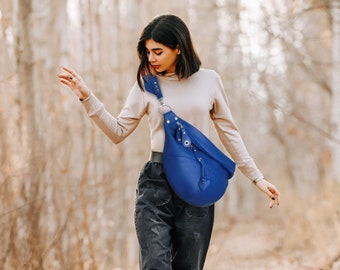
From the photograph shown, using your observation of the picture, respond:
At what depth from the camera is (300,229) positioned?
13.1 m

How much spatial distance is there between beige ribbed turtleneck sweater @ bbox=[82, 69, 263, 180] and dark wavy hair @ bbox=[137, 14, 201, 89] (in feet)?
0.21

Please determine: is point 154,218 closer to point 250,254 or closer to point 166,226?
point 166,226

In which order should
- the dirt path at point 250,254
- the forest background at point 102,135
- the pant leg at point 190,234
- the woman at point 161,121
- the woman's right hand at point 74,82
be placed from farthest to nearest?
the dirt path at point 250,254 < the forest background at point 102,135 < the pant leg at point 190,234 < the woman at point 161,121 < the woman's right hand at point 74,82

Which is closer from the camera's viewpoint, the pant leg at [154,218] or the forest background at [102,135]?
the pant leg at [154,218]

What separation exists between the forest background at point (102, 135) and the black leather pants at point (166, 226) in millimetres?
1327

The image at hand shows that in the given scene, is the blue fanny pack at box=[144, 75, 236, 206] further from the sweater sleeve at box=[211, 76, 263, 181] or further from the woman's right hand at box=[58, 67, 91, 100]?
the woman's right hand at box=[58, 67, 91, 100]

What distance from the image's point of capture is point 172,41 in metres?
3.85

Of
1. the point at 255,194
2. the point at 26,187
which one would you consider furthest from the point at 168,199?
the point at 255,194

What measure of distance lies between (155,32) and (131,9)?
40.8 feet

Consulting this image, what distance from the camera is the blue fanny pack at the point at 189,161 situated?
12.3ft

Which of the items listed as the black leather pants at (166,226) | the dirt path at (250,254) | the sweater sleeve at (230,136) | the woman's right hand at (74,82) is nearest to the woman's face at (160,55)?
the sweater sleeve at (230,136)

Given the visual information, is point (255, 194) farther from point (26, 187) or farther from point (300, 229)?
point (26, 187)

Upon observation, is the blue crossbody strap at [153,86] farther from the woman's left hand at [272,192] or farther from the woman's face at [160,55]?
the woman's left hand at [272,192]

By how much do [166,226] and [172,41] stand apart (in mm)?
1040
